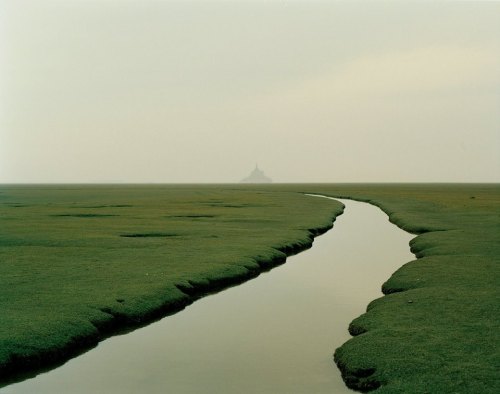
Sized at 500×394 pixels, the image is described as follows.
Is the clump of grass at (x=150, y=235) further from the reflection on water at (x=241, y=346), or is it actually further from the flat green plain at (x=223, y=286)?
the reflection on water at (x=241, y=346)

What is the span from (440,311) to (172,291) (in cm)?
1085

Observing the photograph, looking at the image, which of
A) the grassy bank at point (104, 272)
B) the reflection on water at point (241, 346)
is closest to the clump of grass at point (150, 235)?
the grassy bank at point (104, 272)

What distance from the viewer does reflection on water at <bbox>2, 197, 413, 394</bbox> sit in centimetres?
1405

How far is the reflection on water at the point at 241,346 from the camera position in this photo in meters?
14.1

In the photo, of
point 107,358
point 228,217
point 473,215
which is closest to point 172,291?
point 107,358

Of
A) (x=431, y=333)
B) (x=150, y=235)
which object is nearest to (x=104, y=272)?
(x=431, y=333)

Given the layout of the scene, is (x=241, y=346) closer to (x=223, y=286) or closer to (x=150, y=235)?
(x=223, y=286)

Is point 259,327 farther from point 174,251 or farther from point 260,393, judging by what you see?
point 174,251

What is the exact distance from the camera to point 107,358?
53.5 ft

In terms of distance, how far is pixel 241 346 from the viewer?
55.7 ft

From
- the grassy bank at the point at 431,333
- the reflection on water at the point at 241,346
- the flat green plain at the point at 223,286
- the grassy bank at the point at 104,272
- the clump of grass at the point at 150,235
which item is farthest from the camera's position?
the clump of grass at the point at 150,235

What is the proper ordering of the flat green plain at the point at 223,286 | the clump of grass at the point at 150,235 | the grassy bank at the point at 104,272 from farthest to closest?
1. the clump of grass at the point at 150,235
2. the grassy bank at the point at 104,272
3. the flat green plain at the point at 223,286

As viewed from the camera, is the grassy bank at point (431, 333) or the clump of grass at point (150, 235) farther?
the clump of grass at point (150, 235)

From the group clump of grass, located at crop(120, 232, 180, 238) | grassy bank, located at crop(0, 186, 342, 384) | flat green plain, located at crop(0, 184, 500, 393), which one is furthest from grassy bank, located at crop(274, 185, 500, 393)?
clump of grass, located at crop(120, 232, 180, 238)
